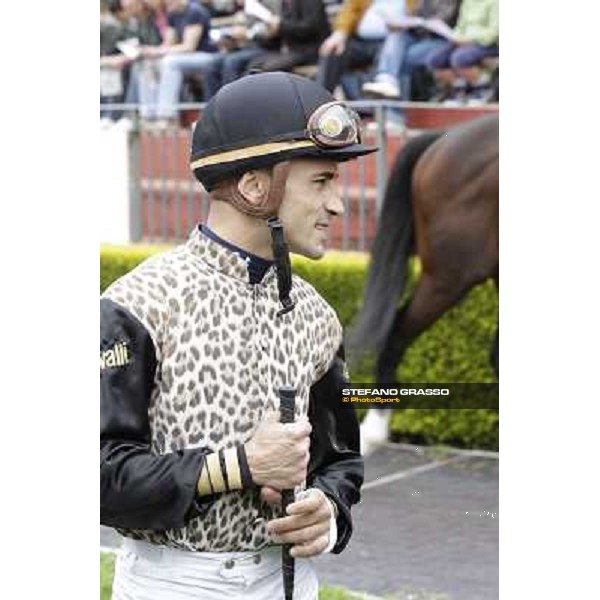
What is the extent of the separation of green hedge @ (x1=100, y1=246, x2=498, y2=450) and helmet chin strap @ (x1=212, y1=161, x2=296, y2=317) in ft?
12.2

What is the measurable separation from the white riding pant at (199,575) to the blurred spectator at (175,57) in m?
5.52

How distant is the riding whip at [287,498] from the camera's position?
73.0 inches

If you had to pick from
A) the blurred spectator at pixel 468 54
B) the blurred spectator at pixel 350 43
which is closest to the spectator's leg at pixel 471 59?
the blurred spectator at pixel 468 54

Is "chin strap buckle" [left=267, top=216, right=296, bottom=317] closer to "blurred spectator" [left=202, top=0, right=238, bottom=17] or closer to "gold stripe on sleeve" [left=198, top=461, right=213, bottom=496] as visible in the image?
"gold stripe on sleeve" [left=198, top=461, right=213, bottom=496]

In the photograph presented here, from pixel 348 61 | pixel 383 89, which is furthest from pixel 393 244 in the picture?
pixel 348 61

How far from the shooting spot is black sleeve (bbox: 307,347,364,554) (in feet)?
6.72

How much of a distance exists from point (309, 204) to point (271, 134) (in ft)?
0.38

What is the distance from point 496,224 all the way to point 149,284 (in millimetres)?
3559

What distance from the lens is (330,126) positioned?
1.88 meters

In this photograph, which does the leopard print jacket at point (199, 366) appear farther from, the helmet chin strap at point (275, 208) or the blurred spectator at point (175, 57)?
the blurred spectator at point (175, 57)

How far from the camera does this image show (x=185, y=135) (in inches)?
248
